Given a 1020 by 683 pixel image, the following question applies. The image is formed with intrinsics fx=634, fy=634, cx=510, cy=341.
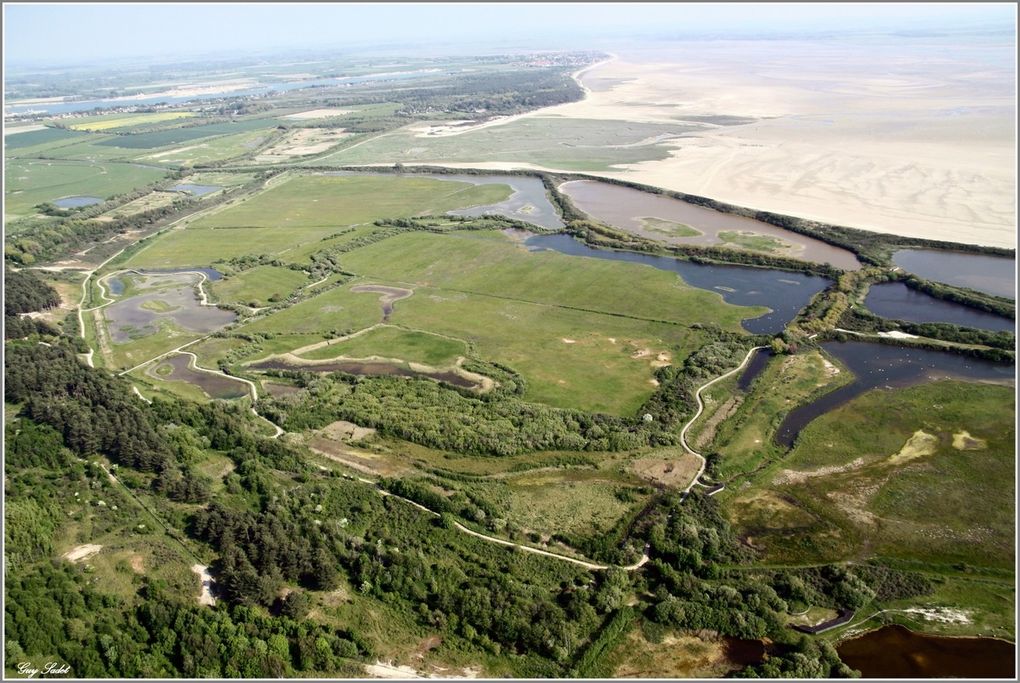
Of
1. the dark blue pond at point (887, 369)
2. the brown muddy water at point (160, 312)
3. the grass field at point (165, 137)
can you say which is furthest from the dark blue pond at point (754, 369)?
the grass field at point (165, 137)

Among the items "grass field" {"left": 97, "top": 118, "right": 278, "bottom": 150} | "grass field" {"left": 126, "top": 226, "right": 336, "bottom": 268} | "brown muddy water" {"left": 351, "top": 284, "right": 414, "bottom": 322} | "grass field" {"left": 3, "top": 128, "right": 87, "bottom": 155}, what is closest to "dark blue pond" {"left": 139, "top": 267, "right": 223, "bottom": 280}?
"grass field" {"left": 126, "top": 226, "right": 336, "bottom": 268}

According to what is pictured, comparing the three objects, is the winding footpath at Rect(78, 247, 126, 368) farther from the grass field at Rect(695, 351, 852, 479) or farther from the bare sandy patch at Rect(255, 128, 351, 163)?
the bare sandy patch at Rect(255, 128, 351, 163)

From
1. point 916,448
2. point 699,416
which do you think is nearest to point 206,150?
point 699,416

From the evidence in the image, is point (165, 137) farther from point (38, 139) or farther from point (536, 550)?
point (536, 550)

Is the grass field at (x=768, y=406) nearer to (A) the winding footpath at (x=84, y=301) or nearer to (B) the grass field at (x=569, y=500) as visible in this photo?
(B) the grass field at (x=569, y=500)

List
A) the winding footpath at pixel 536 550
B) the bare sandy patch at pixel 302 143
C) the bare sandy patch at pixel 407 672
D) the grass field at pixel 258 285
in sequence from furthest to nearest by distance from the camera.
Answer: the bare sandy patch at pixel 302 143 → the grass field at pixel 258 285 → the winding footpath at pixel 536 550 → the bare sandy patch at pixel 407 672

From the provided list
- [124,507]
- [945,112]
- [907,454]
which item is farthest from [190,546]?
[945,112]
